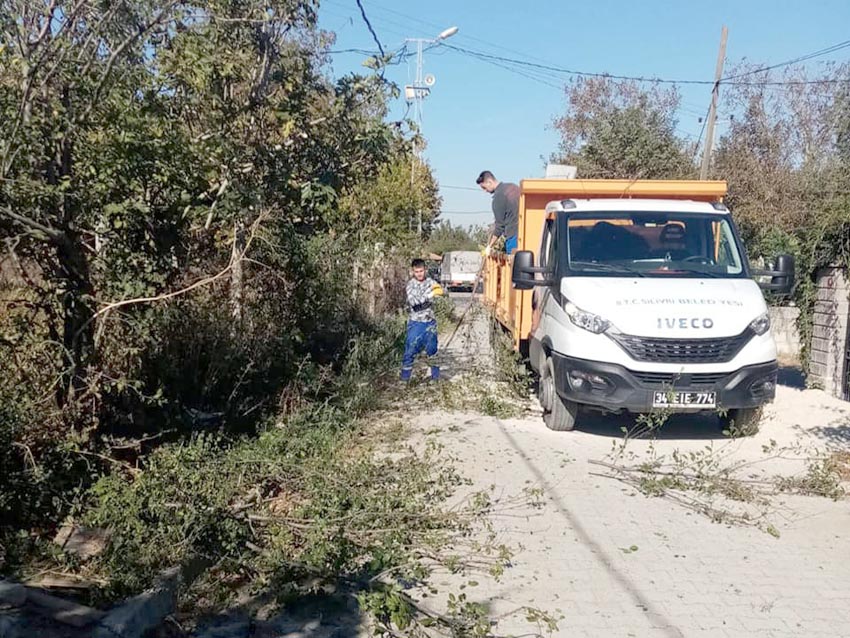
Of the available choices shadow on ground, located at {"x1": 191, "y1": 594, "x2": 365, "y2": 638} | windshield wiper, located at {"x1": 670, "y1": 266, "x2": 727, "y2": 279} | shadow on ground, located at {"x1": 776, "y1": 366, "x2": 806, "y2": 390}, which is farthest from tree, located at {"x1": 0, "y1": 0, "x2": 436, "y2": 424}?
shadow on ground, located at {"x1": 776, "y1": 366, "x2": 806, "y2": 390}

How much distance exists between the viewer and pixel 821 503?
231 inches

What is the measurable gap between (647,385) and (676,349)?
406 mm

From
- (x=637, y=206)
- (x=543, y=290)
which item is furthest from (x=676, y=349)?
(x=637, y=206)

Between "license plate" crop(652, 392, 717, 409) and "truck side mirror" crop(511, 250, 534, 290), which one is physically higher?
"truck side mirror" crop(511, 250, 534, 290)

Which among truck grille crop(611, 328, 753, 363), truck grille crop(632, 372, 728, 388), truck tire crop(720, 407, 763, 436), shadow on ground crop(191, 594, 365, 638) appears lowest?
shadow on ground crop(191, 594, 365, 638)

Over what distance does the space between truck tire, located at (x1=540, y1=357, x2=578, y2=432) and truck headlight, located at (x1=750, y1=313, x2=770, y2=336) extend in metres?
1.76

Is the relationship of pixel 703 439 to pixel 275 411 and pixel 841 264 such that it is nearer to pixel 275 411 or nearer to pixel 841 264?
pixel 841 264

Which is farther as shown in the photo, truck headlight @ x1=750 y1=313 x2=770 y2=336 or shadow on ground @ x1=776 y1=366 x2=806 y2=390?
shadow on ground @ x1=776 y1=366 x2=806 y2=390

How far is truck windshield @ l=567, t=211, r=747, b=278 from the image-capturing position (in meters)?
7.64

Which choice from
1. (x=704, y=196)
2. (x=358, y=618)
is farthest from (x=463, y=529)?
(x=704, y=196)

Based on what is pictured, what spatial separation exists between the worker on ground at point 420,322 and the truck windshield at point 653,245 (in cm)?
263

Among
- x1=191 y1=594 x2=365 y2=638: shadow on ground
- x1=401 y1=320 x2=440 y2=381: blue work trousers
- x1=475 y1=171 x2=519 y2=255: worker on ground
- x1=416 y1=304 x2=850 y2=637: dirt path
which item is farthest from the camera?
x1=475 y1=171 x2=519 y2=255: worker on ground

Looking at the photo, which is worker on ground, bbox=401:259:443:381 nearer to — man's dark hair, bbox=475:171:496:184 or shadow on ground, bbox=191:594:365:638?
man's dark hair, bbox=475:171:496:184

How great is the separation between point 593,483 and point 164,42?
4685mm
